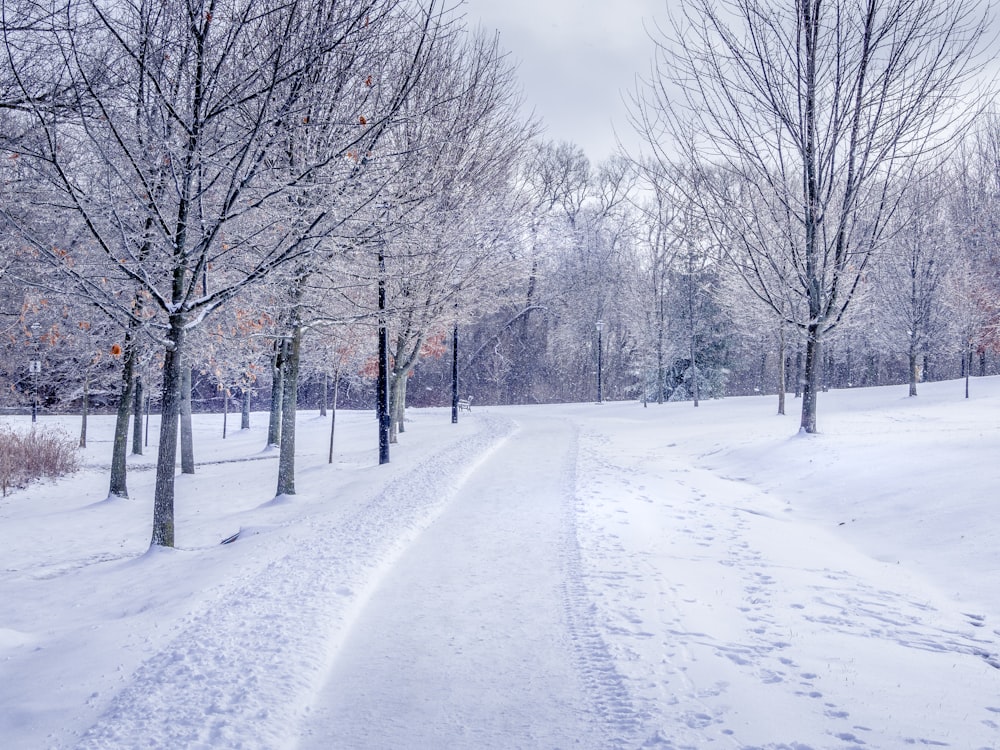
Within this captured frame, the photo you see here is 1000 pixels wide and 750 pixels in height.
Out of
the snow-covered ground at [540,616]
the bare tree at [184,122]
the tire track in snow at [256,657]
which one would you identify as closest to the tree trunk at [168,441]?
the bare tree at [184,122]

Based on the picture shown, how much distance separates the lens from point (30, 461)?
1667 centimetres

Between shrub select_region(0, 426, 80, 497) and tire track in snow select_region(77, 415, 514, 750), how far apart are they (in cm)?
1208

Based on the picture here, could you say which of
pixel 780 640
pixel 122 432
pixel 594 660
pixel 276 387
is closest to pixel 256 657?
pixel 594 660

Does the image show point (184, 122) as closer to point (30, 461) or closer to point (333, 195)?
point (333, 195)

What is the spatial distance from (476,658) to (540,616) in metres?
0.87

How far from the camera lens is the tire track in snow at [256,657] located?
336 centimetres

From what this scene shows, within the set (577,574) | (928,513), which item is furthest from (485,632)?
(928,513)

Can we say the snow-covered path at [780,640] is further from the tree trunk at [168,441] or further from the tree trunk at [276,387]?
the tree trunk at [276,387]

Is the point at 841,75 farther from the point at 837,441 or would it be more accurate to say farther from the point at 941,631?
the point at 941,631

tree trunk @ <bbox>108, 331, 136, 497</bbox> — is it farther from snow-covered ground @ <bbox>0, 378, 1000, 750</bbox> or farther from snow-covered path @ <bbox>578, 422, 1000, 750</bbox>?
snow-covered path @ <bbox>578, 422, 1000, 750</bbox>

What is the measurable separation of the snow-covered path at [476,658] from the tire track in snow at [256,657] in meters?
0.18

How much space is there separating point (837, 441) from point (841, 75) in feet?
22.7

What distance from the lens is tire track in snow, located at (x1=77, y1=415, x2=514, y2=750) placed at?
3359 millimetres

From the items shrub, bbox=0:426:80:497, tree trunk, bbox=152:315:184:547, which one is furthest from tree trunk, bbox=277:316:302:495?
shrub, bbox=0:426:80:497
